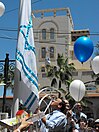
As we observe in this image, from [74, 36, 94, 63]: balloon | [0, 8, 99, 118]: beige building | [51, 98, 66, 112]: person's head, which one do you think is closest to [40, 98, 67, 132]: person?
[51, 98, 66, 112]: person's head

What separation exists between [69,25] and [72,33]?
2.61m

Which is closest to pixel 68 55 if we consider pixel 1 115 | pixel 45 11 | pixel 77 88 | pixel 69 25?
pixel 69 25

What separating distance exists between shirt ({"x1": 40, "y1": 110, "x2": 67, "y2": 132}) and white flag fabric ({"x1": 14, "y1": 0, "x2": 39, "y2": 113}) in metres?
0.22

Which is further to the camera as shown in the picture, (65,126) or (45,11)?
(45,11)

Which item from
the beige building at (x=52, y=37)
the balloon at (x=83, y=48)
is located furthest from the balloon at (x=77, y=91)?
the beige building at (x=52, y=37)

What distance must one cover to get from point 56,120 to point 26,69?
2.32ft

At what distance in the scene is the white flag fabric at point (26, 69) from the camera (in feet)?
12.2

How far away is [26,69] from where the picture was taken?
3775 millimetres

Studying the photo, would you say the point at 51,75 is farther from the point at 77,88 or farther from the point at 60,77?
the point at 77,88

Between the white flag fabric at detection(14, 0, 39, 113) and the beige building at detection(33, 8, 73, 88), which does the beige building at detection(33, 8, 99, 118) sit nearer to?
the beige building at detection(33, 8, 73, 88)

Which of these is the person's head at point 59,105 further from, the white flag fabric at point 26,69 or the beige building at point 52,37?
the beige building at point 52,37

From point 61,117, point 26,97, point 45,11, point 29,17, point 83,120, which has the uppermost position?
point 45,11

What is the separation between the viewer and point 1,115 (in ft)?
20.9

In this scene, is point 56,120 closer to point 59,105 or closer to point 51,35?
point 59,105
